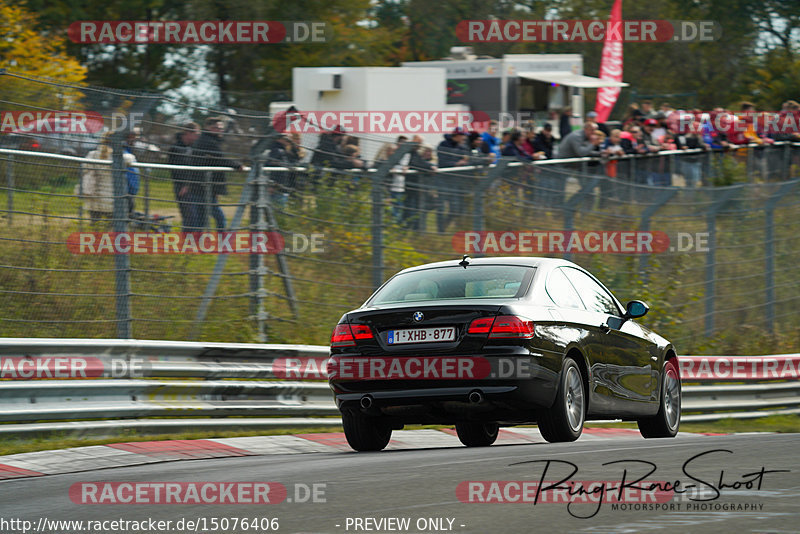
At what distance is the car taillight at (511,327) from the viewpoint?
30.6 ft

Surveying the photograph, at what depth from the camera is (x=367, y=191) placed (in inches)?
554

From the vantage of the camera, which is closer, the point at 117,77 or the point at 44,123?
the point at 44,123

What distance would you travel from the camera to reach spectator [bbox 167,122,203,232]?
12.5m

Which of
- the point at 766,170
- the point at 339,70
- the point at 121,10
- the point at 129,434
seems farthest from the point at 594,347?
the point at 121,10

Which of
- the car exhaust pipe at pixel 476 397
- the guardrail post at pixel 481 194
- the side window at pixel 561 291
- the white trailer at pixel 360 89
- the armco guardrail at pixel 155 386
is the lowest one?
the armco guardrail at pixel 155 386

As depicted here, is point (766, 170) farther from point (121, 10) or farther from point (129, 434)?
point (121, 10)

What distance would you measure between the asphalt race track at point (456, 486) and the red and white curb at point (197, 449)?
13.0 inches

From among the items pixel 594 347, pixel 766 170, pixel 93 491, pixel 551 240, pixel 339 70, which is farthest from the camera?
pixel 339 70

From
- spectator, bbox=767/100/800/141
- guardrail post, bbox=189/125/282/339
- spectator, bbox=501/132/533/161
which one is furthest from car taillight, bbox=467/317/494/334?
spectator, bbox=767/100/800/141

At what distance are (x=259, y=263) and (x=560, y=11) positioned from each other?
61113mm
